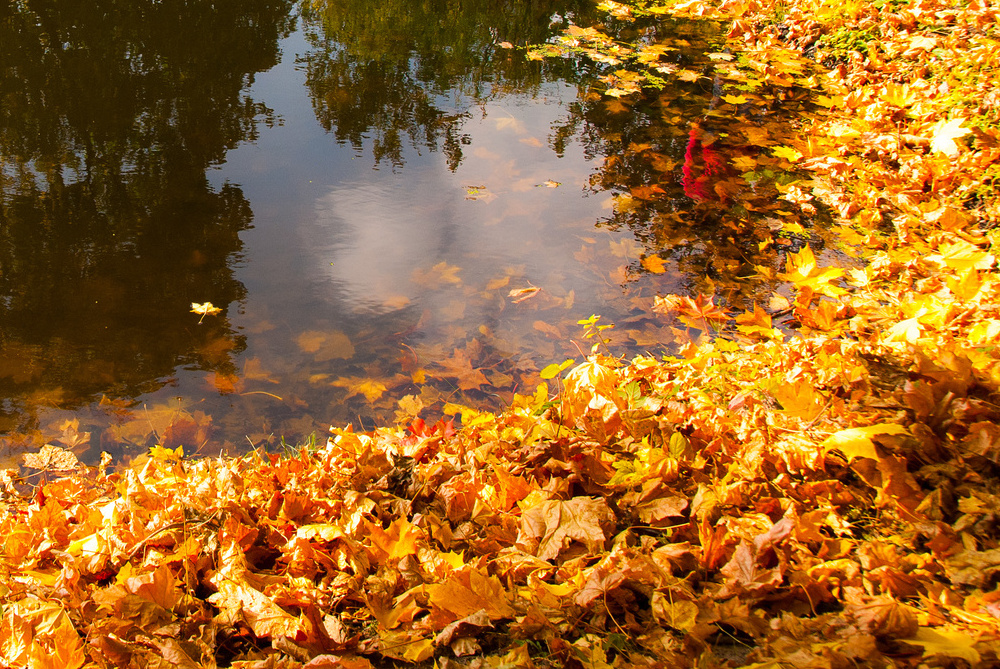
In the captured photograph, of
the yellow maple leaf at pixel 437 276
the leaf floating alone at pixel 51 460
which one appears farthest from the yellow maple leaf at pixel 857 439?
the leaf floating alone at pixel 51 460

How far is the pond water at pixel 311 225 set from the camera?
253 centimetres

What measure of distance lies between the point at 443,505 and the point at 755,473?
83 cm

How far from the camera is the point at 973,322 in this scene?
2201mm

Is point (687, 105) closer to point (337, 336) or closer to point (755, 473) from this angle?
point (337, 336)


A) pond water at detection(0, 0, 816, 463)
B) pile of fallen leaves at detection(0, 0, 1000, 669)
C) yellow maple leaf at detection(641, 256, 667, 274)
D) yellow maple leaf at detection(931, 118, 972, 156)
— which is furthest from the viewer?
yellow maple leaf at detection(931, 118, 972, 156)

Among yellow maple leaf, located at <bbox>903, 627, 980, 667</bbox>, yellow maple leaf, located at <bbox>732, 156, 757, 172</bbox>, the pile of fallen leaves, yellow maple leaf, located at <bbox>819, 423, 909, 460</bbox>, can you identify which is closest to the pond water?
yellow maple leaf, located at <bbox>732, 156, 757, 172</bbox>

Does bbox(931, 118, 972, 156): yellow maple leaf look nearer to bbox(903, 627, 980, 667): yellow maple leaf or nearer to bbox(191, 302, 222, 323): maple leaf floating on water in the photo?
bbox(903, 627, 980, 667): yellow maple leaf

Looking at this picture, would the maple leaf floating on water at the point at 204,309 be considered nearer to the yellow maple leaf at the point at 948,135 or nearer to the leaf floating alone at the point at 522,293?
the leaf floating alone at the point at 522,293

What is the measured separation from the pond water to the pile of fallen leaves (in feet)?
1.15

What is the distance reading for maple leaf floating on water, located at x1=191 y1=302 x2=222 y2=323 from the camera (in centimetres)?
275

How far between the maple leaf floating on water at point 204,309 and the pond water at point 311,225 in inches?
1.1

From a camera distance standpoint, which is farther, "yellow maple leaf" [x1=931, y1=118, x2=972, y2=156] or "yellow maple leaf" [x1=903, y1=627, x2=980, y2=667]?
"yellow maple leaf" [x1=931, y1=118, x2=972, y2=156]

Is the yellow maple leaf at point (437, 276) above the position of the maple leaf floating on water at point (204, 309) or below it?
above

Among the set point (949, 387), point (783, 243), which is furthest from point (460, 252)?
point (949, 387)
